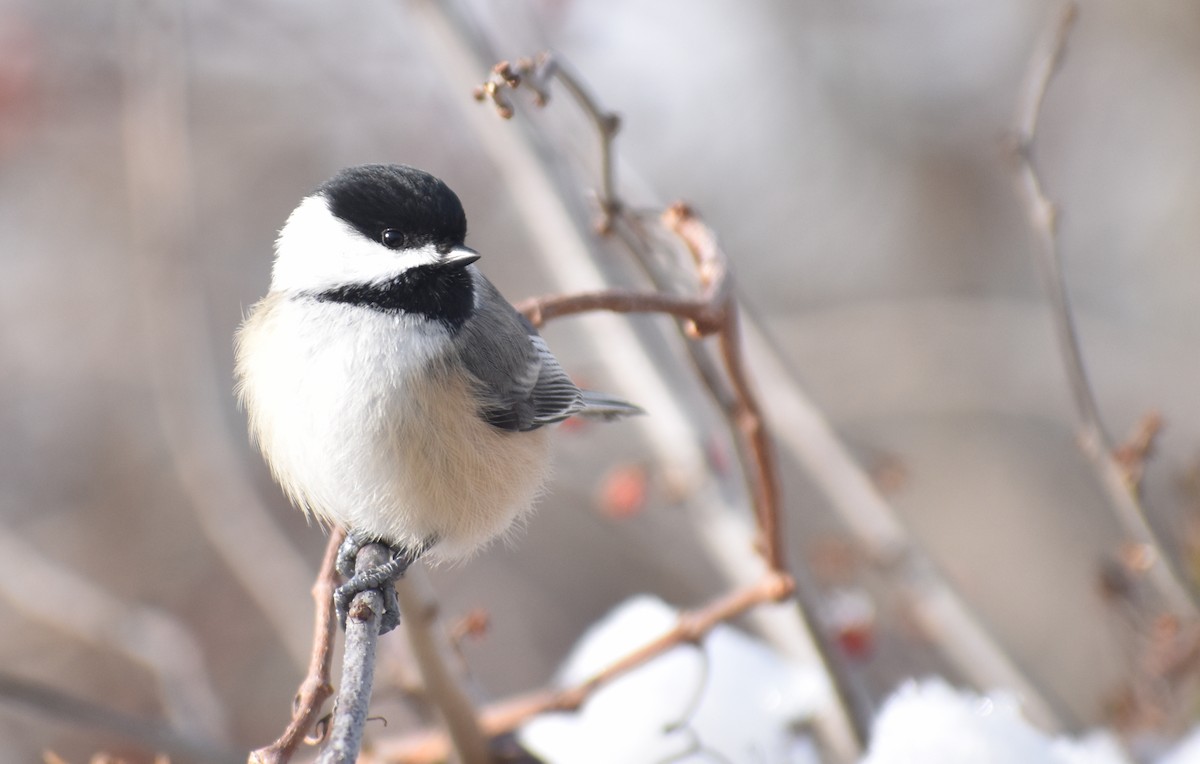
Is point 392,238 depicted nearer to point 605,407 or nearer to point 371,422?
point 371,422

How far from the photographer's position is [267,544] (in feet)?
7.41

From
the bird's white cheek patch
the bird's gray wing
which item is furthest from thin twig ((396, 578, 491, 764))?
the bird's white cheek patch

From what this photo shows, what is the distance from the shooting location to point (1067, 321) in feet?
4.75

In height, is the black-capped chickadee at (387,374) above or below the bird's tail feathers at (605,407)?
above

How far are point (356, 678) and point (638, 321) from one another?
1.31 metres

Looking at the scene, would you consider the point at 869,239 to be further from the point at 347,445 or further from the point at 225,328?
the point at 347,445

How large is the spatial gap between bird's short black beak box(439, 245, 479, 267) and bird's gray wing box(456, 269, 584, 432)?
10 centimetres

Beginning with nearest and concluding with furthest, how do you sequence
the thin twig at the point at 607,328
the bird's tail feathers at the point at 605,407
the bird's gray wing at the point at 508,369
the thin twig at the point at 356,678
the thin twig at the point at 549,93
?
the thin twig at the point at 356,678
the thin twig at the point at 549,93
the bird's gray wing at the point at 508,369
the bird's tail feathers at the point at 605,407
the thin twig at the point at 607,328

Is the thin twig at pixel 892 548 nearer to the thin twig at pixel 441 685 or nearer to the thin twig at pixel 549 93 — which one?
the thin twig at pixel 549 93

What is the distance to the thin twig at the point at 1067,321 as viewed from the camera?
56.1 inches

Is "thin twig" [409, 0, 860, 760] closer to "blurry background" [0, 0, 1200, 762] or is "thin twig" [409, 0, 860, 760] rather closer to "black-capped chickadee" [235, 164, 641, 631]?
"blurry background" [0, 0, 1200, 762]

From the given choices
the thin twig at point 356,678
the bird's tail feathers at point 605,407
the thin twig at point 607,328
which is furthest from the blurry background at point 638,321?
the thin twig at point 356,678

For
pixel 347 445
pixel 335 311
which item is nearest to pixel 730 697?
pixel 347 445

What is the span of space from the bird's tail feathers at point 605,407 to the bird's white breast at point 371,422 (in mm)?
236
